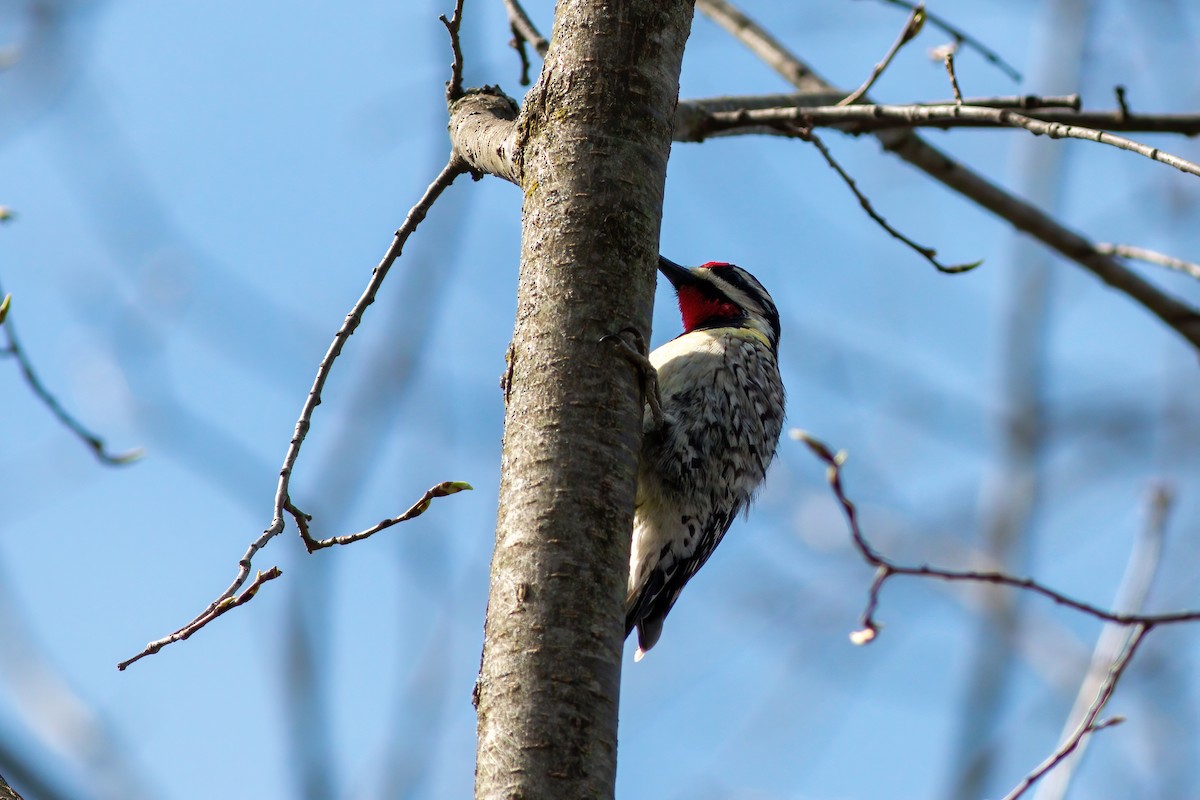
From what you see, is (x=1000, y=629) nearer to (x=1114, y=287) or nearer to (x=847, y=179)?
(x=1114, y=287)

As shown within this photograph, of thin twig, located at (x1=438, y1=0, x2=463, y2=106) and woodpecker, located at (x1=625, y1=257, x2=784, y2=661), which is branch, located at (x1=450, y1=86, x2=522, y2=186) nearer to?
thin twig, located at (x1=438, y1=0, x2=463, y2=106)

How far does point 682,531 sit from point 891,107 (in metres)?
1.43

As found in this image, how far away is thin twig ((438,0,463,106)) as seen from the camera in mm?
2387

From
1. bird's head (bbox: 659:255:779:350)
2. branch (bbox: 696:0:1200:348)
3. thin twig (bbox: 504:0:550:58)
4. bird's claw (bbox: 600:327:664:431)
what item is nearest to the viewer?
bird's claw (bbox: 600:327:664:431)

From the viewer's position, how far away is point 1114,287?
3.54m

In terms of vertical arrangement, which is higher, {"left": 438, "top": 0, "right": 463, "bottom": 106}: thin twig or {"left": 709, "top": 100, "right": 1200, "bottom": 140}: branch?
{"left": 709, "top": 100, "right": 1200, "bottom": 140}: branch

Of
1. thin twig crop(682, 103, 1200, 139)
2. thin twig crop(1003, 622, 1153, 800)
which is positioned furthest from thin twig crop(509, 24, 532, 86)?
thin twig crop(1003, 622, 1153, 800)

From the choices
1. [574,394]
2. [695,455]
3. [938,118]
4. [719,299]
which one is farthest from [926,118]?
[719,299]

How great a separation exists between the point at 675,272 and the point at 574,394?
2.69 m

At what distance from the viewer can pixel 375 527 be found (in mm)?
2105

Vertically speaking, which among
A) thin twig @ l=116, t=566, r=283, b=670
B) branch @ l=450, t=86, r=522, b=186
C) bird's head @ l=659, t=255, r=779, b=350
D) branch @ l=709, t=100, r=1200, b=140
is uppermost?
bird's head @ l=659, t=255, r=779, b=350

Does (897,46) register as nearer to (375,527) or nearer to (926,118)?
(926,118)

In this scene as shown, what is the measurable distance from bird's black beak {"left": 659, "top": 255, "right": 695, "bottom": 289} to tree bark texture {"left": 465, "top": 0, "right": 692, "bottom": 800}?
87.9 inches

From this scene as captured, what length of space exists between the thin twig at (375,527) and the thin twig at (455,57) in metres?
0.85
